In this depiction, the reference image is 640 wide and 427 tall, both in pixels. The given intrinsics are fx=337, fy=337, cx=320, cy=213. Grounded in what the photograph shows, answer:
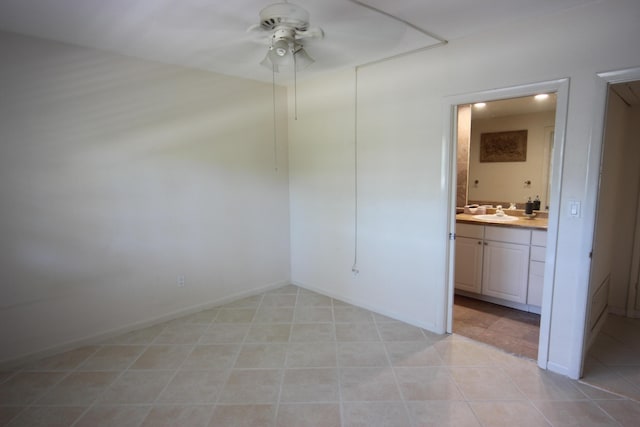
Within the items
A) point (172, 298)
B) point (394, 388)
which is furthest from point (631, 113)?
point (172, 298)

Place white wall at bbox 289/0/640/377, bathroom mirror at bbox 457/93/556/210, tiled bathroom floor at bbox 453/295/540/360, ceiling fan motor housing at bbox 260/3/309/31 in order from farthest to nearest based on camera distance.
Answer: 1. bathroom mirror at bbox 457/93/556/210
2. tiled bathroom floor at bbox 453/295/540/360
3. white wall at bbox 289/0/640/377
4. ceiling fan motor housing at bbox 260/3/309/31

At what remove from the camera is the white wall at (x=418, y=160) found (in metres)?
2.12

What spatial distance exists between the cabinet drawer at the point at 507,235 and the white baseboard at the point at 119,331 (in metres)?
2.56

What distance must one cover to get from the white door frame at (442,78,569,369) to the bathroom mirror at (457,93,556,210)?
4.42 ft

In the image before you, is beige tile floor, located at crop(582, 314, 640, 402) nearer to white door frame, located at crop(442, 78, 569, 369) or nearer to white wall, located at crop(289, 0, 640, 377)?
white wall, located at crop(289, 0, 640, 377)

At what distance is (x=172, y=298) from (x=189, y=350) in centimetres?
76

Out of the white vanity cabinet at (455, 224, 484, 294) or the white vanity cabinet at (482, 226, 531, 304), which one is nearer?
the white vanity cabinet at (482, 226, 531, 304)

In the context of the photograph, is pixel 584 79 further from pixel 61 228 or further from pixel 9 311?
pixel 9 311

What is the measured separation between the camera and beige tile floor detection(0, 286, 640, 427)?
6.46 ft

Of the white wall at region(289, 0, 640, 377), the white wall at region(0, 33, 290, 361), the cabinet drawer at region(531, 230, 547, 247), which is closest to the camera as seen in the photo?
the white wall at region(289, 0, 640, 377)

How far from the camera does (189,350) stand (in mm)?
2748

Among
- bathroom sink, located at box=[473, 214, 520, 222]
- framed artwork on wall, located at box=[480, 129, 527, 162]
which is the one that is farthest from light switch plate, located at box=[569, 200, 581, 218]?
framed artwork on wall, located at box=[480, 129, 527, 162]

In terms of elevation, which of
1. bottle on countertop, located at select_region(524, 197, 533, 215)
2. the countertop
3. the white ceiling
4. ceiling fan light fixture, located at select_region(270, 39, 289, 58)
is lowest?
the countertop

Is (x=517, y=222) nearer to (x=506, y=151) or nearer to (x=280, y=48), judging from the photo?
(x=506, y=151)
